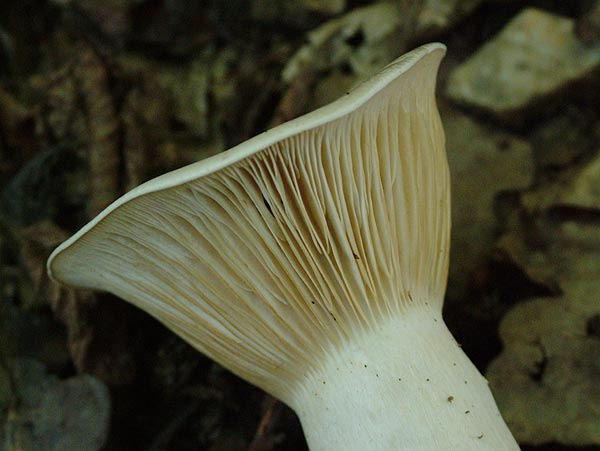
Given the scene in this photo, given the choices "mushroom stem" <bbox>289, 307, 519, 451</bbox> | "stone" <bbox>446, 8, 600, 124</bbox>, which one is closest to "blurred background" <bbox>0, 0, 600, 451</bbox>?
"stone" <bbox>446, 8, 600, 124</bbox>

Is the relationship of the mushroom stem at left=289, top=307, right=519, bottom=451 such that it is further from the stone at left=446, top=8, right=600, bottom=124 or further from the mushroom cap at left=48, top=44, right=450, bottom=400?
the stone at left=446, top=8, right=600, bottom=124

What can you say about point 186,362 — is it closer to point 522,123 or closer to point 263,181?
point 263,181

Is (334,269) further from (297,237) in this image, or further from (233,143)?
(233,143)

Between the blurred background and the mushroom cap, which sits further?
the blurred background

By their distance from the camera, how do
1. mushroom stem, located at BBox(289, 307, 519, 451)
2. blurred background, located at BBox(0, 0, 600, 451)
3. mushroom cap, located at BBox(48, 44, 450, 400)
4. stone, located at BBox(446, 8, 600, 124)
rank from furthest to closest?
1. stone, located at BBox(446, 8, 600, 124)
2. blurred background, located at BBox(0, 0, 600, 451)
3. mushroom stem, located at BBox(289, 307, 519, 451)
4. mushroom cap, located at BBox(48, 44, 450, 400)

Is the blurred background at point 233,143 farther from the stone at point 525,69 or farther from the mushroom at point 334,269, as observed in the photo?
the mushroom at point 334,269

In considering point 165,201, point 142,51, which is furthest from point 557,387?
point 142,51

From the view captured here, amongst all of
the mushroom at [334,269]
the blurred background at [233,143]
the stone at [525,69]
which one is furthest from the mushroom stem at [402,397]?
the stone at [525,69]
